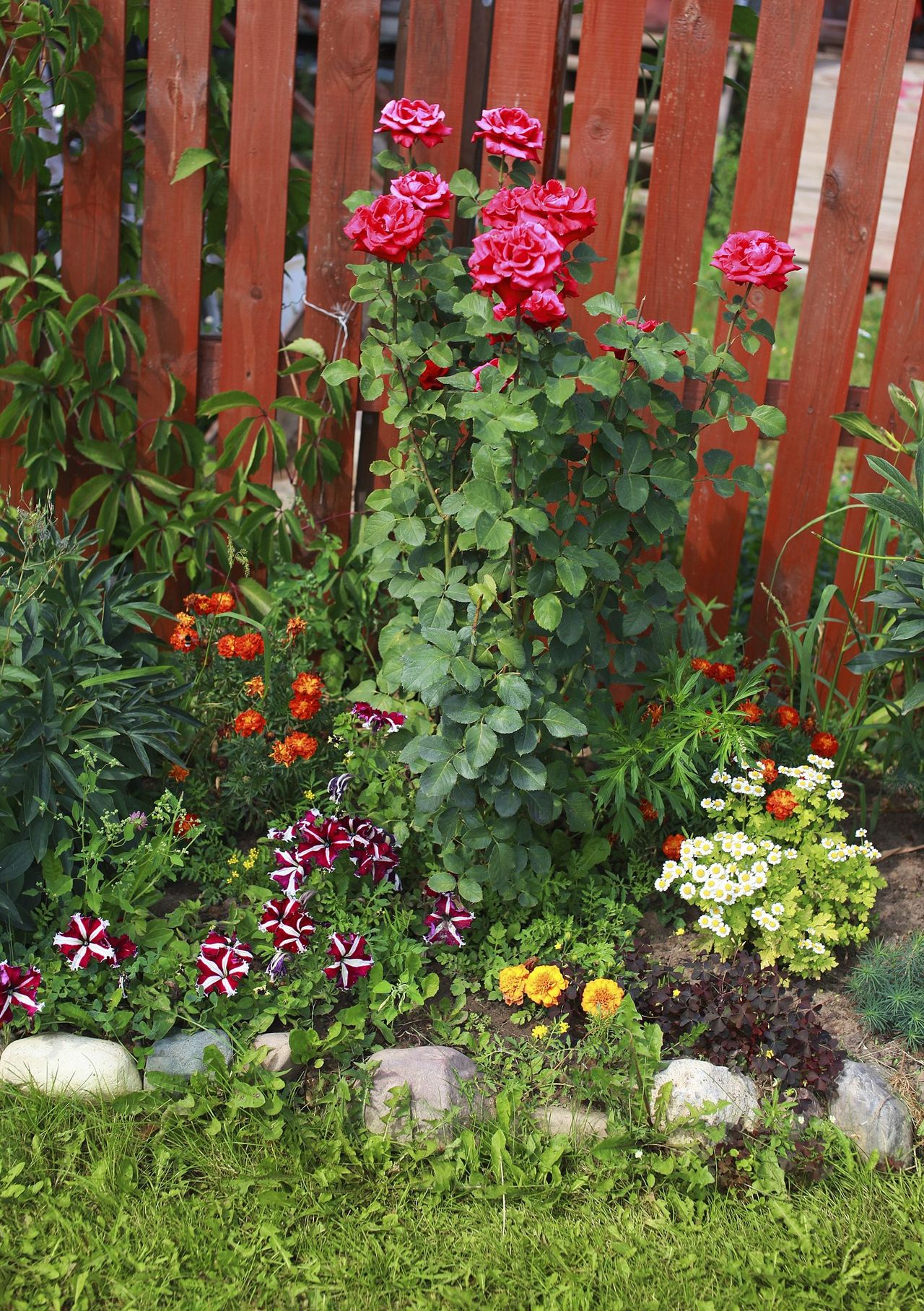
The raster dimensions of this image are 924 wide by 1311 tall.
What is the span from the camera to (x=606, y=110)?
288cm

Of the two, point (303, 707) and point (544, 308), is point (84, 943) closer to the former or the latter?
point (303, 707)

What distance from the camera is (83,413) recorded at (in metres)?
3.08

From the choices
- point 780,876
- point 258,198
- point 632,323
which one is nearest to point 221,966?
point 780,876

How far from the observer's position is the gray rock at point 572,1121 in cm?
223

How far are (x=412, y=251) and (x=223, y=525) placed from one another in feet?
3.35

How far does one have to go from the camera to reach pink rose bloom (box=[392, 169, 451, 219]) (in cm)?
223

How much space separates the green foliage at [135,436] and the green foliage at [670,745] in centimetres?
103

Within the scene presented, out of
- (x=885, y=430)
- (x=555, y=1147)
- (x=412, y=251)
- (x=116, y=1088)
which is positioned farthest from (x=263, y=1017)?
(x=885, y=430)

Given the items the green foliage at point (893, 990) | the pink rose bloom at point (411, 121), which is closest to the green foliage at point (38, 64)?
the pink rose bloom at point (411, 121)

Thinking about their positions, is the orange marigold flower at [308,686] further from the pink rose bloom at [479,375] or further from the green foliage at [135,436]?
the pink rose bloom at [479,375]

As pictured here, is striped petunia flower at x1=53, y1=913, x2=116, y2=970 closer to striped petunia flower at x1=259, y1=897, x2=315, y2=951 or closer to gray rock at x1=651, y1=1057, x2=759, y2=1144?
striped petunia flower at x1=259, y1=897, x2=315, y2=951

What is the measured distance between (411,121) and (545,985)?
5.70 ft

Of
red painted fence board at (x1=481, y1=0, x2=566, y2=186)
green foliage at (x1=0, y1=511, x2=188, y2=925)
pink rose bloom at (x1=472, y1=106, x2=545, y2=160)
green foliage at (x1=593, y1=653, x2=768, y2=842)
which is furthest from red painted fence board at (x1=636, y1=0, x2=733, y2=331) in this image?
green foliage at (x1=0, y1=511, x2=188, y2=925)

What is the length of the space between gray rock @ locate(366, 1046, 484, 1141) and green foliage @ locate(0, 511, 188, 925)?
2.58ft
